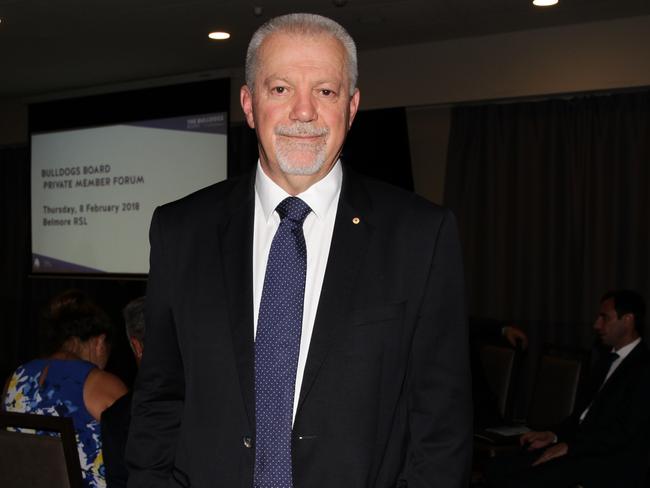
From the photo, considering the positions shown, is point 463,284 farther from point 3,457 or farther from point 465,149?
point 465,149

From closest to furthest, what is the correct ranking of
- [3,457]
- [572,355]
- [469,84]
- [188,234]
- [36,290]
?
[188,234] < [3,457] < [572,355] < [469,84] < [36,290]

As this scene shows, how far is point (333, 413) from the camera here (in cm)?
128

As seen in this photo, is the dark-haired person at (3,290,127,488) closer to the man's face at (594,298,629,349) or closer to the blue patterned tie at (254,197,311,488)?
the blue patterned tie at (254,197,311,488)

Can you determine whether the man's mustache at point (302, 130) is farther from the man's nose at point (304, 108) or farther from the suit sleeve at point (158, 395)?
the suit sleeve at point (158, 395)

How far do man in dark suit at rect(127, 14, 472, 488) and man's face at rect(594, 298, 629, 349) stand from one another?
3456 millimetres

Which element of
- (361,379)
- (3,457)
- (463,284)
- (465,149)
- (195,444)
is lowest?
(3,457)

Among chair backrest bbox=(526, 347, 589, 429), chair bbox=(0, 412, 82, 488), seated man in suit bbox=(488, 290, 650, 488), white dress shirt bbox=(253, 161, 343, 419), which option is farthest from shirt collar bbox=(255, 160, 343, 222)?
chair backrest bbox=(526, 347, 589, 429)

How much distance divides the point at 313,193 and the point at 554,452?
3.34 metres

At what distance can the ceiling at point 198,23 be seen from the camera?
5.37m

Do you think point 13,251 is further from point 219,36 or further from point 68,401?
point 68,401

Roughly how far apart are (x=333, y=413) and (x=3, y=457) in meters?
1.41

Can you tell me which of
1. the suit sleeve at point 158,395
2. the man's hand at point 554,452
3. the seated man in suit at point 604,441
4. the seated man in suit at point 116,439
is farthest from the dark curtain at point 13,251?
the suit sleeve at point 158,395

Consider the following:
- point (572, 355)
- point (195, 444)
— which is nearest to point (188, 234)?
point (195, 444)

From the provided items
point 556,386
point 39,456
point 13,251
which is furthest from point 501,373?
point 13,251
